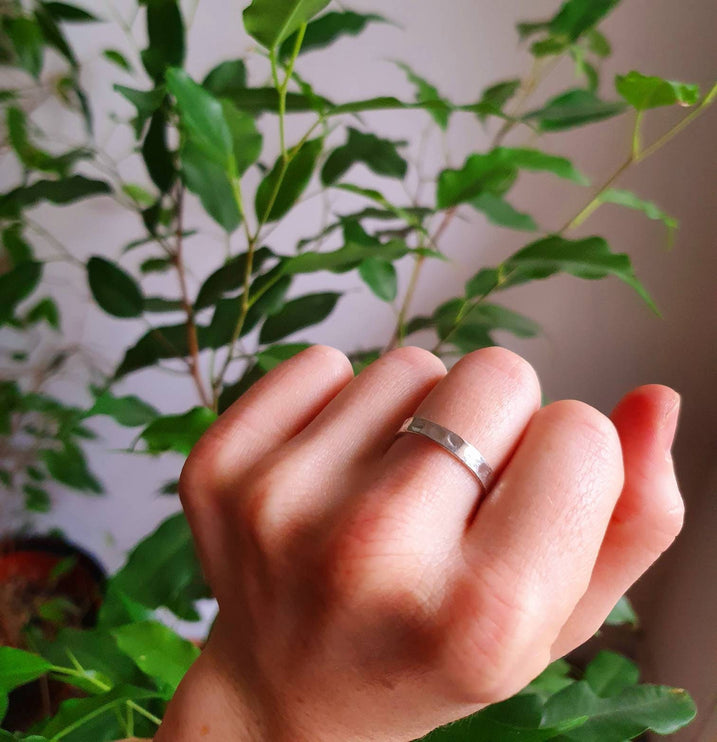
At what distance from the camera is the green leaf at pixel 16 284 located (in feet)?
2.67

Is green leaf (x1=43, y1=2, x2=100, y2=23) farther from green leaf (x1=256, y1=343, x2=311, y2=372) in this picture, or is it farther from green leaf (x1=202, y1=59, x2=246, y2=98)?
green leaf (x1=256, y1=343, x2=311, y2=372)

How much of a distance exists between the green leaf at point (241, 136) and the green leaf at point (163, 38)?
0.12 metres

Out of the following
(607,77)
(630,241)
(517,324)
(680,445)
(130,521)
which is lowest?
(130,521)

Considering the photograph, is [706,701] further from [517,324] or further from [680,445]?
[517,324]

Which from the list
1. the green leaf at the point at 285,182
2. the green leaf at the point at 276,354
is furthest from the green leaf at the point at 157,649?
the green leaf at the point at 285,182

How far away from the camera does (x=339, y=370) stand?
368 millimetres

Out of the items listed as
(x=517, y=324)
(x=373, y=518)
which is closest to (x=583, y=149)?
(x=517, y=324)

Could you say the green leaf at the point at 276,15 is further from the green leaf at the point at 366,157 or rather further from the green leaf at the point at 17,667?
the green leaf at the point at 17,667

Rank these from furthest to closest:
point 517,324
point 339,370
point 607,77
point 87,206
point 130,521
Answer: point 130,521 → point 87,206 → point 607,77 → point 517,324 → point 339,370

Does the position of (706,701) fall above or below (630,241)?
below

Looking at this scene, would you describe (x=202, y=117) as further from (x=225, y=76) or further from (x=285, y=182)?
(x=225, y=76)

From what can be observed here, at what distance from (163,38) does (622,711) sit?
0.77 m

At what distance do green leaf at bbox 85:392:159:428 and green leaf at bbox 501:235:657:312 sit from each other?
16.5 inches

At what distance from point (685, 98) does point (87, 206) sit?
Answer: 988mm
